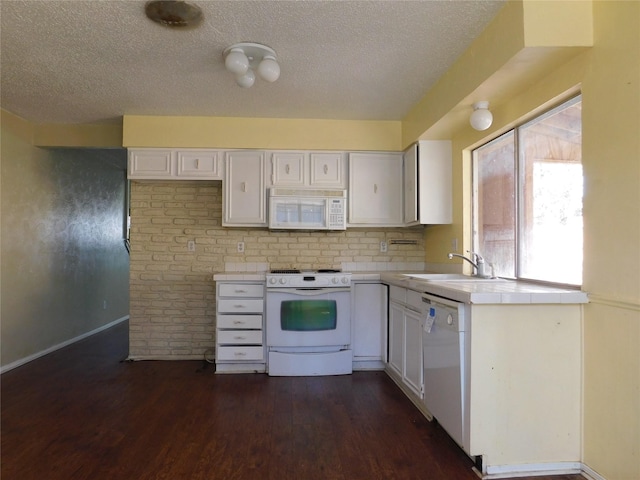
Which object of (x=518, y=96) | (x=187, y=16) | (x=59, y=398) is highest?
(x=187, y=16)

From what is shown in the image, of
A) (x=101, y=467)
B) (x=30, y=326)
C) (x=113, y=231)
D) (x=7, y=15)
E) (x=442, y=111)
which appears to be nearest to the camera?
(x=101, y=467)

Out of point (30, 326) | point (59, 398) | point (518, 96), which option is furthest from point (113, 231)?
point (518, 96)

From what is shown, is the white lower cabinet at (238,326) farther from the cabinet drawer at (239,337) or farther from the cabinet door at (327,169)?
the cabinet door at (327,169)

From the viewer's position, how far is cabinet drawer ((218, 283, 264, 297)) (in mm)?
3404

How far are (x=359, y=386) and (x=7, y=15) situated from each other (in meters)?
3.33

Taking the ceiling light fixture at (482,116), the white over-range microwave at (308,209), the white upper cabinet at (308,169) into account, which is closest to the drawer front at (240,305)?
the white over-range microwave at (308,209)

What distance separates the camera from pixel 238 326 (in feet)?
11.1

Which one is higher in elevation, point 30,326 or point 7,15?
point 7,15

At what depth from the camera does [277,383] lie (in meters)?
3.14

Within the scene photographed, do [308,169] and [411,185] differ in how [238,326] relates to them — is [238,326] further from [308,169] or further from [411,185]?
[411,185]

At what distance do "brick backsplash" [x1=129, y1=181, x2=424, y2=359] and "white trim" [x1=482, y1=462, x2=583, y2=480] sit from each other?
7.56 ft

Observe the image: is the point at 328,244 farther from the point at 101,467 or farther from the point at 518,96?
the point at 101,467

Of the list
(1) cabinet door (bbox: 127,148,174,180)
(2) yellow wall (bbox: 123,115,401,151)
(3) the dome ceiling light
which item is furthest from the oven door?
(3) the dome ceiling light

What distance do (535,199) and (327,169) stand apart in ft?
6.14
